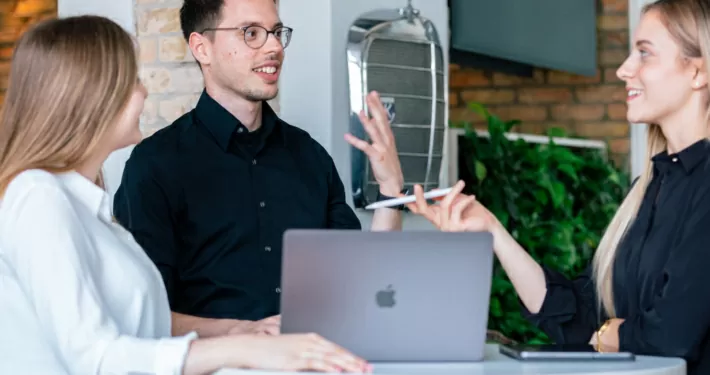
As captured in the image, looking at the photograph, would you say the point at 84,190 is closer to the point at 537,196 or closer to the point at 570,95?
the point at 537,196

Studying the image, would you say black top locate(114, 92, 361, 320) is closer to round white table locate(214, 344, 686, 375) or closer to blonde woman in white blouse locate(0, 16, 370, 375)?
blonde woman in white blouse locate(0, 16, 370, 375)

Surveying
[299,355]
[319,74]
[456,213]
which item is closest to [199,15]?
[319,74]

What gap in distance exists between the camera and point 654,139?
97.2 inches

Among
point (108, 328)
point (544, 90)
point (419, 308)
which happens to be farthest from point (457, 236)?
point (544, 90)

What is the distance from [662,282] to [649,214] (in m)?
0.21

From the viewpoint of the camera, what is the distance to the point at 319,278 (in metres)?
1.69

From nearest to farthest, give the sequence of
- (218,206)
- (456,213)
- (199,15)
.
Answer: (456,213) → (218,206) → (199,15)

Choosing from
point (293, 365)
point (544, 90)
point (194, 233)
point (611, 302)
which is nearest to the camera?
point (293, 365)

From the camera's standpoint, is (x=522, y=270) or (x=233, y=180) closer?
(x=522, y=270)

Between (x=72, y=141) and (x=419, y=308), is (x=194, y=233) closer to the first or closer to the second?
(x=72, y=141)

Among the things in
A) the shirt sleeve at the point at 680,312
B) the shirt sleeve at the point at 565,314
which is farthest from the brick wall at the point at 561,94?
the shirt sleeve at the point at 680,312

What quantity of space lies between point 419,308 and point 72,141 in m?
0.67

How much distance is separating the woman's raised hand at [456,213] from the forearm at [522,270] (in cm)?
10

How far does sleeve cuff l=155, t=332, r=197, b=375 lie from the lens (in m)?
1.73
